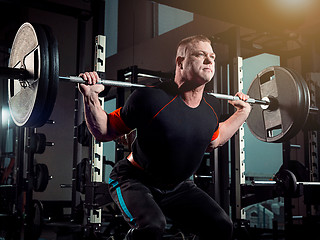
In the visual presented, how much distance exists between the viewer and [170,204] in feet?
6.29

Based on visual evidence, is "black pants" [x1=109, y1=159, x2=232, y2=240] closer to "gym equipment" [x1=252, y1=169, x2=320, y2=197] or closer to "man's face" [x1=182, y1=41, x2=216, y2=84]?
"man's face" [x1=182, y1=41, x2=216, y2=84]

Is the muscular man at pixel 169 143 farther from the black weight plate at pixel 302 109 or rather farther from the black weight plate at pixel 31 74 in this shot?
the black weight plate at pixel 302 109

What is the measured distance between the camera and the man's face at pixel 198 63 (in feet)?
6.50

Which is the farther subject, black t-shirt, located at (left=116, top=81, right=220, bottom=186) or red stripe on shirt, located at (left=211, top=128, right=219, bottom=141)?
red stripe on shirt, located at (left=211, top=128, right=219, bottom=141)

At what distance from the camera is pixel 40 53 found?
75.4 inches

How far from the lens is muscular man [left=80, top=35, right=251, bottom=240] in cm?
187

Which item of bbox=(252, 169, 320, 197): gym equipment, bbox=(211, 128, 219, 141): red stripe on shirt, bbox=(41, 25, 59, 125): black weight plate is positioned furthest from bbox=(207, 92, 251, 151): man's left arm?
bbox=(252, 169, 320, 197): gym equipment

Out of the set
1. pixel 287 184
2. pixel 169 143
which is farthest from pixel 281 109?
pixel 169 143

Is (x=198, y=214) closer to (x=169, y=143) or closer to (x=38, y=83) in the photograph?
(x=169, y=143)

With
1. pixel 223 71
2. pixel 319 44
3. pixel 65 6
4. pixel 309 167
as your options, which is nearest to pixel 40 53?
pixel 65 6

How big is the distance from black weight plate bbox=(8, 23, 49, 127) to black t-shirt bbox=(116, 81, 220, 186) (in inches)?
15.6

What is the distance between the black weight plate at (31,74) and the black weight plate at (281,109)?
1.85 m

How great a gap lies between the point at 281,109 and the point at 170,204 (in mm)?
1562

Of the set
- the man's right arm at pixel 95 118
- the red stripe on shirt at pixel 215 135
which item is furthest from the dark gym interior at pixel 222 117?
the red stripe on shirt at pixel 215 135
